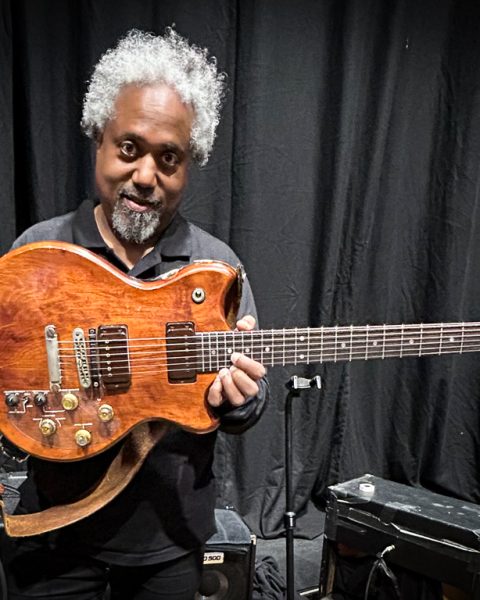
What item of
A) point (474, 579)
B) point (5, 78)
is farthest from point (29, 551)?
point (5, 78)

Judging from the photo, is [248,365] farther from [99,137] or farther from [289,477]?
[289,477]

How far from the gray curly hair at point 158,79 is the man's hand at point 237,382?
1.56ft

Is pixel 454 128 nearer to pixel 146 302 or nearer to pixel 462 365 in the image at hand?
pixel 462 365

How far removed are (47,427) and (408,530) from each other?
1.18 meters

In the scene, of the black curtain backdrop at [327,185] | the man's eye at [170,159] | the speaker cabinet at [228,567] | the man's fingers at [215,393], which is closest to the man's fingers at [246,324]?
the man's fingers at [215,393]

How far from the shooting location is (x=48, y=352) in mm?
951

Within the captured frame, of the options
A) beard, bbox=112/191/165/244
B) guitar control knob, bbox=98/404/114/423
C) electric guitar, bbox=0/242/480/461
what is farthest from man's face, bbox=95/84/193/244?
guitar control knob, bbox=98/404/114/423

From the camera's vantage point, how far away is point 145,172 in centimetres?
104

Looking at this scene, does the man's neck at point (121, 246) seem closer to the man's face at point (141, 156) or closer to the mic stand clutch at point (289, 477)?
the man's face at point (141, 156)

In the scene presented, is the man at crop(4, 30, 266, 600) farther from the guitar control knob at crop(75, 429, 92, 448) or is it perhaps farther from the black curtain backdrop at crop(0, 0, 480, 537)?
the black curtain backdrop at crop(0, 0, 480, 537)

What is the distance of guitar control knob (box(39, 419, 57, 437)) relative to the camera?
0.96 metres

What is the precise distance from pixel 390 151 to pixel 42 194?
1444 mm

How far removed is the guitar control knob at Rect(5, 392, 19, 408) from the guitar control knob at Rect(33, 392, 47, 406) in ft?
0.10

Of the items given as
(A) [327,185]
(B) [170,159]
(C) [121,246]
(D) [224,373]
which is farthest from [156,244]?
(A) [327,185]
